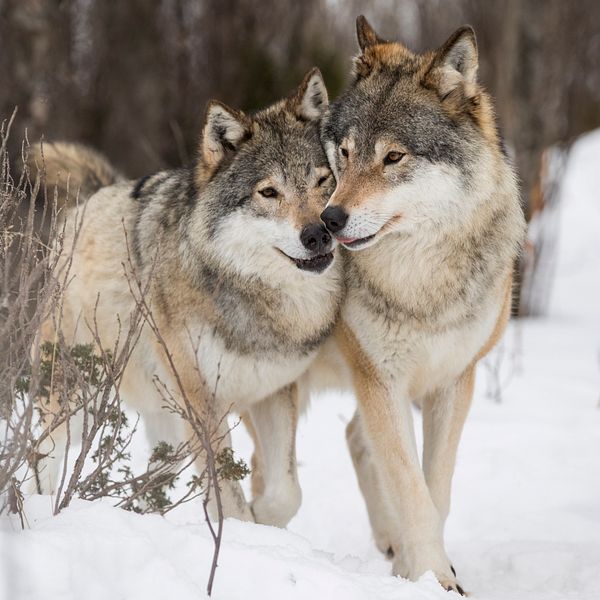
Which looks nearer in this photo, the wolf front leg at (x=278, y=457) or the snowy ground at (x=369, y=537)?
the snowy ground at (x=369, y=537)

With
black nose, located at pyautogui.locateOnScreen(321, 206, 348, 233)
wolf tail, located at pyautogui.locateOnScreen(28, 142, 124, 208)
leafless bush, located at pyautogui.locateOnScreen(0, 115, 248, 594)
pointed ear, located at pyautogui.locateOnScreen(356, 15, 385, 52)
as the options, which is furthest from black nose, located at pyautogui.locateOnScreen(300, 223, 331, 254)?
wolf tail, located at pyautogui.locateOnScreen(28, 142, 124, 208)

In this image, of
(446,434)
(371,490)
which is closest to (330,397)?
(371,490)

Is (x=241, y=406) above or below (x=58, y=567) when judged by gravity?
below

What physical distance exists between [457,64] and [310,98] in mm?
675

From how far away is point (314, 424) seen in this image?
6.79 meters

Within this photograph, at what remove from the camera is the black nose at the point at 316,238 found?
3883 millimetres

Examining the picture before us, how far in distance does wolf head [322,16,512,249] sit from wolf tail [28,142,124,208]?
5.89ft

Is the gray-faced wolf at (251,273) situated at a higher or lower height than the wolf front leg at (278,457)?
higher

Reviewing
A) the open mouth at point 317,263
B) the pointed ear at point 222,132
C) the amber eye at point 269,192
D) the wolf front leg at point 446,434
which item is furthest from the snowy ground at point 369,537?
the pointed ear at point 222,132

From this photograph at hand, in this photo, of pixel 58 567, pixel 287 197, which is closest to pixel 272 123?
pixel 287 197

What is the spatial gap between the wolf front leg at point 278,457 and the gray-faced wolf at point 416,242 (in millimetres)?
464

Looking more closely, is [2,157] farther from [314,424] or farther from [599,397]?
[599,397]

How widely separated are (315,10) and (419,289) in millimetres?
9562

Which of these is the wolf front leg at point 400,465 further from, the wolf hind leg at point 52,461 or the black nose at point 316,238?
the wolf hind leg at point 52,461
